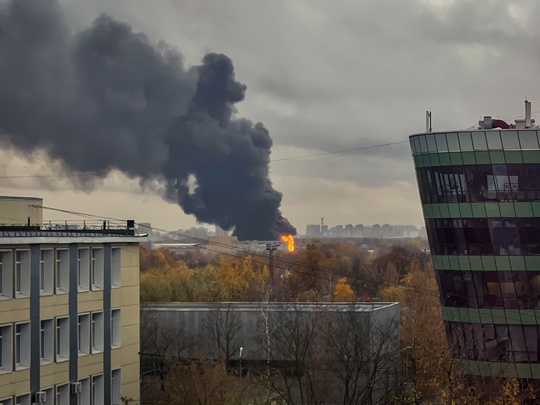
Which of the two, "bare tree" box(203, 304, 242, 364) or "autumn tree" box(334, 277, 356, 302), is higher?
"autumn tree" box(334, 277, 356, 302)

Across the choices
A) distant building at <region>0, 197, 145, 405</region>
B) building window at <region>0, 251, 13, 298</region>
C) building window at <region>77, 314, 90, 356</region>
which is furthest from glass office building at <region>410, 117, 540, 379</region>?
building window at <region>0, 251, 13, 298</region>

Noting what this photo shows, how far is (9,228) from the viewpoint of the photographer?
155ft

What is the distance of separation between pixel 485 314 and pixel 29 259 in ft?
81.8

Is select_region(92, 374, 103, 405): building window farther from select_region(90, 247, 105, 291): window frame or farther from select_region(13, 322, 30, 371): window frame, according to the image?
select_region(13, 322, 30, 371): window frame

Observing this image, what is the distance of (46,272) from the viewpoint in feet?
145

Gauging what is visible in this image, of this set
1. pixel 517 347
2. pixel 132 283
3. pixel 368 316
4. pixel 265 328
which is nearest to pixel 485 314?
pixel 517 347

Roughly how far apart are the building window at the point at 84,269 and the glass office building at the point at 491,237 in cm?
1975

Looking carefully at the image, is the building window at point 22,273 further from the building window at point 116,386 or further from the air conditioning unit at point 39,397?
the building window at point 116,386

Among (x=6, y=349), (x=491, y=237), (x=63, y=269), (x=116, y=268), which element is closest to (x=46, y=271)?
(x=63, y=269)

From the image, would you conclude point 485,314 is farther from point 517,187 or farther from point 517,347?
point 517,187

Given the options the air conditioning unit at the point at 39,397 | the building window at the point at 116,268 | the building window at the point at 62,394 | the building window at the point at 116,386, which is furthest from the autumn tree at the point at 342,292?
the air conditioning unit at the point at 39,397

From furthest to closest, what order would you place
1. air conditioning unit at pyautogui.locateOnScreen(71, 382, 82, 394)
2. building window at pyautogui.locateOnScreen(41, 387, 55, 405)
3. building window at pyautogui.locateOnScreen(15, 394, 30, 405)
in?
air conditioning unit at pyautogui.locateOnScreen(71, 382, 82, 394) → building window at pyautogui.locateOnScreen(41, 387, 55, 405) → building window at pyautogui.locateOnScreen(15, 394, 30, 405)

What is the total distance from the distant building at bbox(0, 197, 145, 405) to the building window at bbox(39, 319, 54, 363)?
4 cm

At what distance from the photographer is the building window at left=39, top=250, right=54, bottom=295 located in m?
44.0
